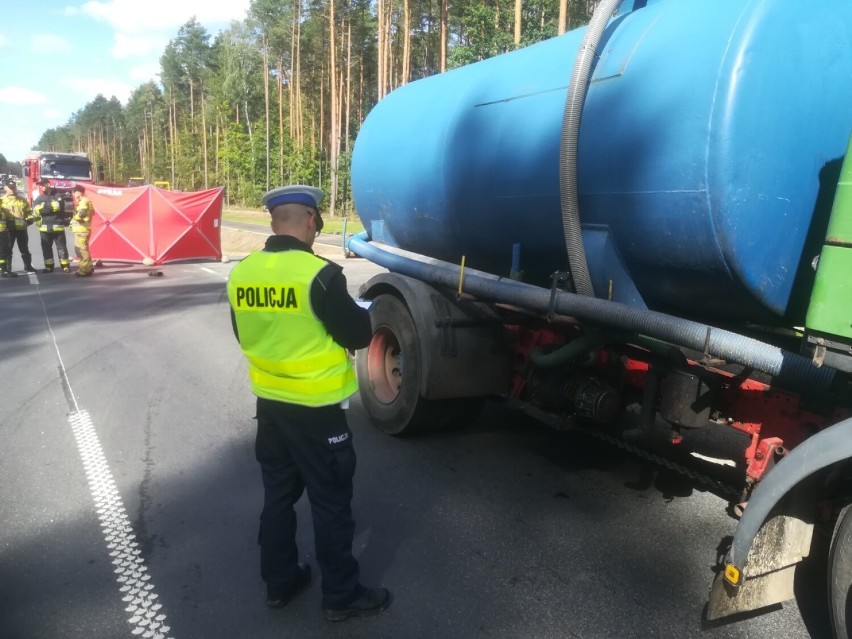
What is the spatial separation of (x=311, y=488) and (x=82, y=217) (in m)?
13.5

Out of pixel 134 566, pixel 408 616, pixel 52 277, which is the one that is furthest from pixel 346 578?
pixel 52 277

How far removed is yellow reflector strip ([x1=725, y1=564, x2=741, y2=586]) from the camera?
2.59 metres

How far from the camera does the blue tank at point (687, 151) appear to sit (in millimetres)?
2752

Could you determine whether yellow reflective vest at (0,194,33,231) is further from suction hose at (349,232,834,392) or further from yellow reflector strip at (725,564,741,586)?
yellow reflector strip at (725,564,741,586)

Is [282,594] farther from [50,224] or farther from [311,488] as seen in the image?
[50,224]

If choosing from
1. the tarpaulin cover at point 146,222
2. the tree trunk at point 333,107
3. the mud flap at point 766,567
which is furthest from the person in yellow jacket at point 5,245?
the tree trunk at point 333,107

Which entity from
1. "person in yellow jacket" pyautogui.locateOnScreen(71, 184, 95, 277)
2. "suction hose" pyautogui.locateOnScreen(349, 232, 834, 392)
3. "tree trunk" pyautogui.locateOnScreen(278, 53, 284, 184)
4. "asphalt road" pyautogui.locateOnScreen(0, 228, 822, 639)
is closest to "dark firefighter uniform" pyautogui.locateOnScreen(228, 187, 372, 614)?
"asphalt road" pyautogui.locateOnScreen(0, 228, 822, 639)

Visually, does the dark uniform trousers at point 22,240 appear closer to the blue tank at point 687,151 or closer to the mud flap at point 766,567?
the blue tank at point 687,151

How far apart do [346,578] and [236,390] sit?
403 cm

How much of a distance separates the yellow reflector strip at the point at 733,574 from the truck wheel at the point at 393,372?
2.64 m

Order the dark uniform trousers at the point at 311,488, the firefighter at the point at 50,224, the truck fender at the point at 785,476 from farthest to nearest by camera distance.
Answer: the firefighter at the point at 50,224, the dark uniform trousers at the point at 311,488, the truck fender at the point at 785,476

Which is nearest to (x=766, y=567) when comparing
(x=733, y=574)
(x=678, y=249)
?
(x=733, y=574)

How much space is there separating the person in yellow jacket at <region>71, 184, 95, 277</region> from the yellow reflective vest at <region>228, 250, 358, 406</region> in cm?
1309

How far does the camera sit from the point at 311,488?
2.96 m
